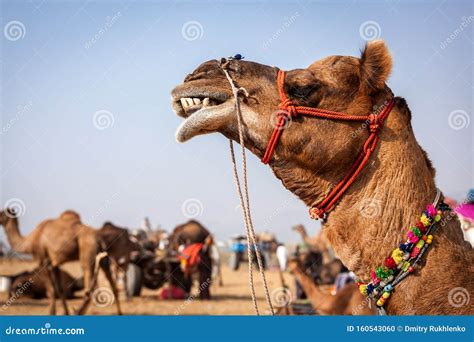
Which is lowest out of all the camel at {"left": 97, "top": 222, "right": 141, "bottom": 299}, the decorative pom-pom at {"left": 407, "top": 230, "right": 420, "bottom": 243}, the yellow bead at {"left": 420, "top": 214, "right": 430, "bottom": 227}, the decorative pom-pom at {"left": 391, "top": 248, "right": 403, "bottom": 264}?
the camel at {"left": 97, "top": 222, "right": 141, "bottom": 299}

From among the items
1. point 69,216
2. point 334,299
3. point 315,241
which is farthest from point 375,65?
point 315,241

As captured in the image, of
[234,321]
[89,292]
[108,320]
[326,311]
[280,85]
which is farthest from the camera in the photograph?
[89,292]

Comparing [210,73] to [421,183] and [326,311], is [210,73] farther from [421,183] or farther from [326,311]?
[326,311]

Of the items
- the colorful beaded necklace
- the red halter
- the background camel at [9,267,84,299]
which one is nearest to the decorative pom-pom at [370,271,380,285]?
the colorful beaded necklace

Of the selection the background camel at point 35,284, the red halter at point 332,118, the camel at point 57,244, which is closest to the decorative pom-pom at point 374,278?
the red halter at point 332,118

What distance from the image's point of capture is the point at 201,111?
2.91m

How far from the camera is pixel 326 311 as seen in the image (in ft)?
29.7

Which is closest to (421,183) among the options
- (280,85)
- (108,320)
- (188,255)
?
(280,85)

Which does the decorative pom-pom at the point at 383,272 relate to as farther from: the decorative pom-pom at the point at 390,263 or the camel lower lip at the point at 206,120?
the camel lower lip at the point at 206,120

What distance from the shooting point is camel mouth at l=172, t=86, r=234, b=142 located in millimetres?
2914

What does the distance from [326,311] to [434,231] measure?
642 centimetres

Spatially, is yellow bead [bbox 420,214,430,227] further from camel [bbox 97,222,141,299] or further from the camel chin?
camel [bbox 97,222,141,299]

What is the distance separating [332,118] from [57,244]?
1338 cm

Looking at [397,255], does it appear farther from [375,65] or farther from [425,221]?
[375,65]
